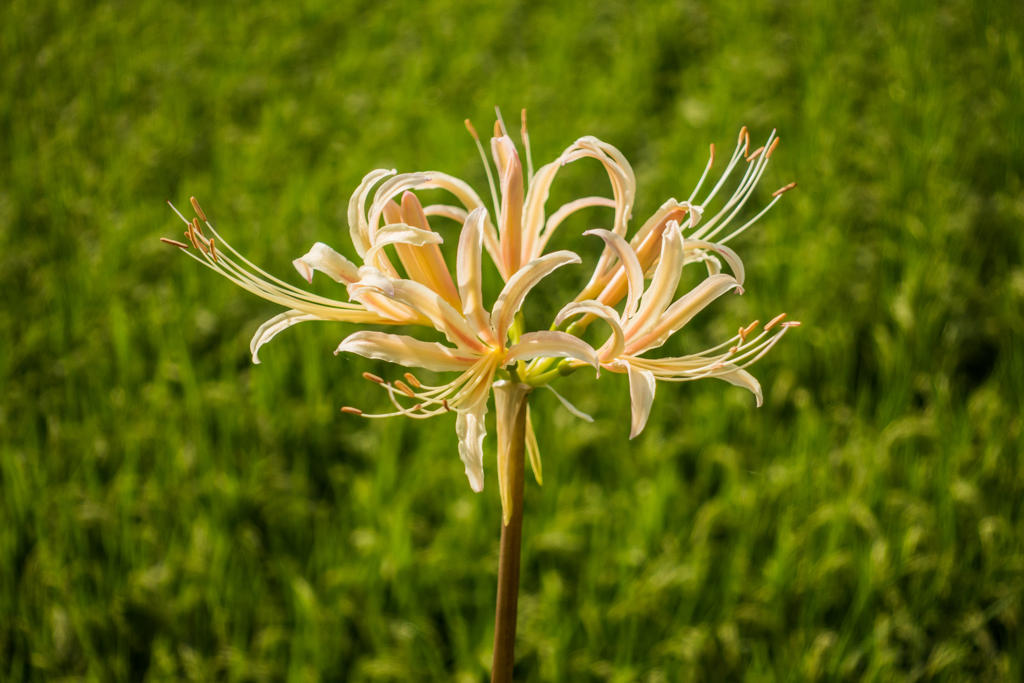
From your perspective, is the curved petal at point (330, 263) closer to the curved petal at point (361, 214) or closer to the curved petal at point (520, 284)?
the curved petal at point (361, 214)

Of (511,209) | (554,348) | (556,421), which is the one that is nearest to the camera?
(554,348)

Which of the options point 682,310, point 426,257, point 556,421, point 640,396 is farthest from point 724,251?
point 556,421

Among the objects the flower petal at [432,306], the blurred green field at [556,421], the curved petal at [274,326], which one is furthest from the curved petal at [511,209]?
the blurred green field at [556,421]

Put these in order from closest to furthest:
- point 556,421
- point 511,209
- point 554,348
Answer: point 554,348
point 511,209
point 556,421

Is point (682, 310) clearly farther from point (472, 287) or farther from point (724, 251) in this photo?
point (472, 287)

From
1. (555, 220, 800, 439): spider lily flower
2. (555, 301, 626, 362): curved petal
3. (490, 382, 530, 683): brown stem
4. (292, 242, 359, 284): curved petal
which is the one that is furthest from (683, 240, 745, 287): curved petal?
(292, 242, 359, 284): curved petal

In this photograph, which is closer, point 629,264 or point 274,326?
point 629,264
